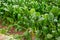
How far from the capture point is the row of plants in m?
3.54

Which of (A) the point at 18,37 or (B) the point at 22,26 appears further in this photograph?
(B) the point at 22,26

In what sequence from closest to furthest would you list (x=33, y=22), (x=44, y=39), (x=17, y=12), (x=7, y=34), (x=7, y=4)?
(x=44, y=39) < (x=33, y=22) < (x=7, y=34) < (x=17, y=12) < (x=7, y=4)

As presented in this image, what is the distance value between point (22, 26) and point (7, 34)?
0.35 m

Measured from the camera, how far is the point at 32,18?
12.7 ft

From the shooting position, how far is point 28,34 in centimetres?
377

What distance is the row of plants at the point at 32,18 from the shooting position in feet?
11.6

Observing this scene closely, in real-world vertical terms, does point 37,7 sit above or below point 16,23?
above

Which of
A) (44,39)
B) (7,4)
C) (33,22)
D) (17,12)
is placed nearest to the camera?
(44,39)

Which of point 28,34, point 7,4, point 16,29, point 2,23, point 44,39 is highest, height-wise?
point 7,4

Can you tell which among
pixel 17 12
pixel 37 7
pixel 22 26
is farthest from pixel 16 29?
pixel 37 7

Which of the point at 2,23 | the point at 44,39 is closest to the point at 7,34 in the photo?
the point at 2,23

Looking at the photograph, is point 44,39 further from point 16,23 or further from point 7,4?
point 7,4

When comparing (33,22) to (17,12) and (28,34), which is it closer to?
(28,34)

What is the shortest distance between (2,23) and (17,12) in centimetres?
43
